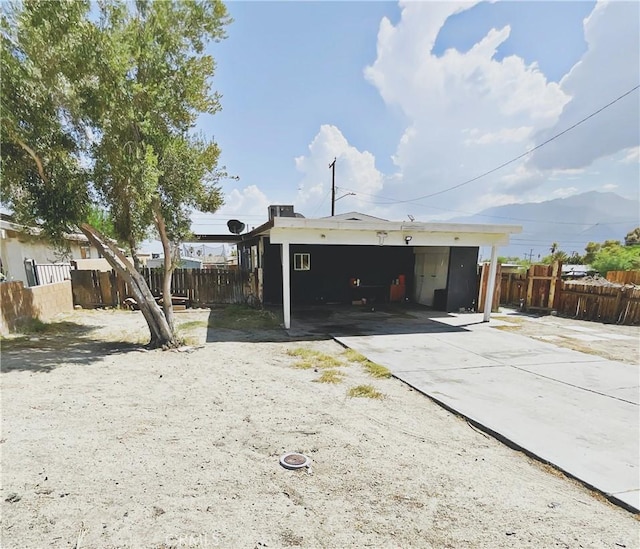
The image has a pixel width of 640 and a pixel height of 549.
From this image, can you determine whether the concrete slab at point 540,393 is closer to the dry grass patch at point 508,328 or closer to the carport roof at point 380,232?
the dry grass patch at point 508,328

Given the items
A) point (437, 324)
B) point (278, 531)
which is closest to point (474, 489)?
point (278, 531)

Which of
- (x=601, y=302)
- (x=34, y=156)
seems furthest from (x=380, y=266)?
(x=34, y=156)

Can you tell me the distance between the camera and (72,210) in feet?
18.4

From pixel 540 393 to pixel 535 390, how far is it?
0.35ft

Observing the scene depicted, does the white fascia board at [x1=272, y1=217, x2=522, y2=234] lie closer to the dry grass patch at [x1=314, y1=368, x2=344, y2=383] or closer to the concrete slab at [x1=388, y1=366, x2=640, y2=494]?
the dry grass patch at [x1=314, y1=368, x2=344, y2=383]

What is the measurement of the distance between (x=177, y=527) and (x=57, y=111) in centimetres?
688

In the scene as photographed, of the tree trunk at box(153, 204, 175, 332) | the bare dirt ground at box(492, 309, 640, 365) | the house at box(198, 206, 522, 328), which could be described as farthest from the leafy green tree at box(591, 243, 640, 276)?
the tree trunk at box(153, 204, 175, 332)

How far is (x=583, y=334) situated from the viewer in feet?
27.0

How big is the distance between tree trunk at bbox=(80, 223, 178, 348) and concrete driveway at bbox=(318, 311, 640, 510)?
3.68 metres

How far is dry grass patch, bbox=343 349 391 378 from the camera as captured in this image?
5109mm

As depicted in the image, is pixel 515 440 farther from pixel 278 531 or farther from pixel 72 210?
pixel 72 210

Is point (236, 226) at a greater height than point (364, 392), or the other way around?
point (236, 226)

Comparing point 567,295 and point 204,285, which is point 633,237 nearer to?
point 567,295

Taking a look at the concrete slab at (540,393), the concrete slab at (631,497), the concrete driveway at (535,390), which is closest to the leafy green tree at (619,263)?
the concrete driveway at (535,390)
